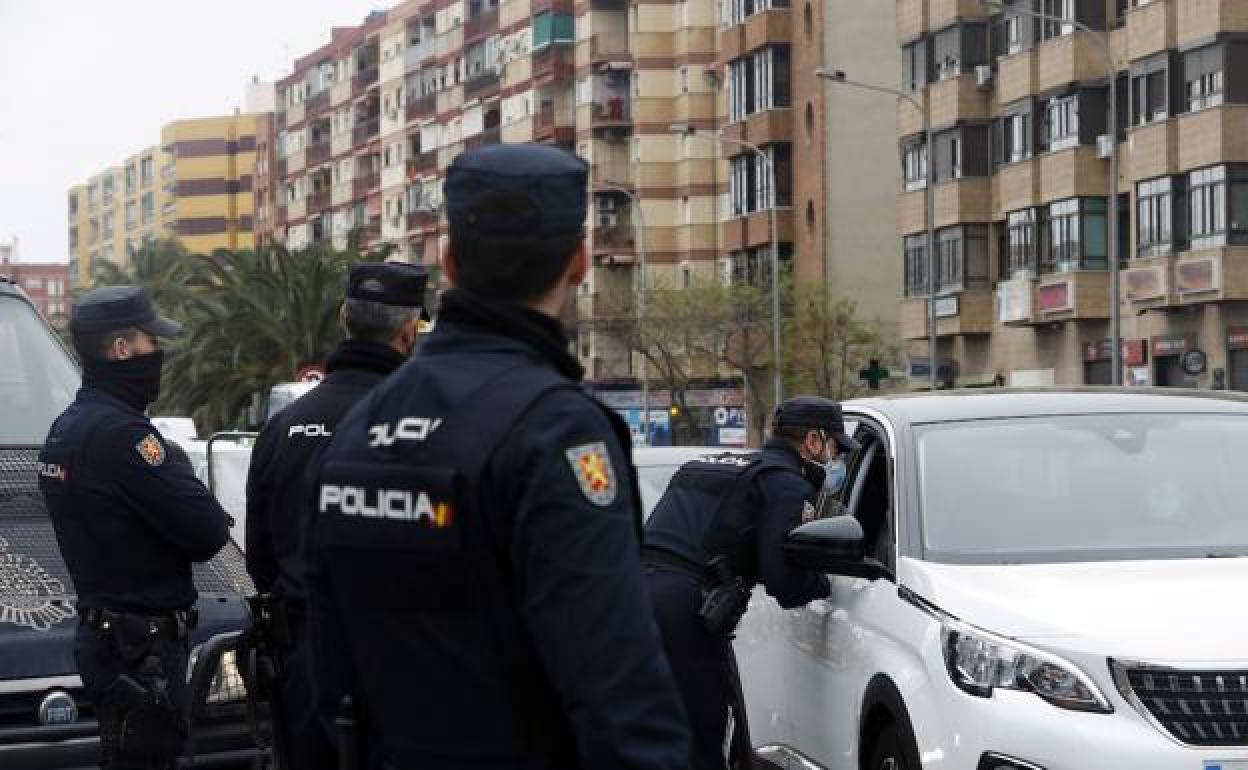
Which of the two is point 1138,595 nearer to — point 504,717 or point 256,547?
point 256,547

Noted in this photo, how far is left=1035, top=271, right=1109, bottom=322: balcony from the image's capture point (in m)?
59.4

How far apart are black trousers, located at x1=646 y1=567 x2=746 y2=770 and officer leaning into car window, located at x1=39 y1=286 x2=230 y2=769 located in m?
1.32

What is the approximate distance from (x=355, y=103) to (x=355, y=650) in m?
133

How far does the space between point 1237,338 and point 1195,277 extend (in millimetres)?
1498

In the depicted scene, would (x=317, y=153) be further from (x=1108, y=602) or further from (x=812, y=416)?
(x=1108, y=602)

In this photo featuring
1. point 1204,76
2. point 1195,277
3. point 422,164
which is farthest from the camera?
point 422,164

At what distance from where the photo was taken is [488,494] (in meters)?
3.77

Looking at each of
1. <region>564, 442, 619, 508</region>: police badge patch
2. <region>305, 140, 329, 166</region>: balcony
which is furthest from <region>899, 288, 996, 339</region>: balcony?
<region>305, 140, 329, 166</region>: balcony

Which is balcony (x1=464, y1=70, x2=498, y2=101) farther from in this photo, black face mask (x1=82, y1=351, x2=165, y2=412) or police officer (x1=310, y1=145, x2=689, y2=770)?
police officer (x1=310, y1=145, x2=689, y2=770)

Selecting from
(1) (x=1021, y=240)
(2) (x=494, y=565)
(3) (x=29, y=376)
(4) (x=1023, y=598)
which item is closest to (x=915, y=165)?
(1) (x=1021, y=240)

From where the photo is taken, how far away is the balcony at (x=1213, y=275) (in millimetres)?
52094

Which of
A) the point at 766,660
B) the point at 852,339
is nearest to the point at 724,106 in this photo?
the point at 852,339

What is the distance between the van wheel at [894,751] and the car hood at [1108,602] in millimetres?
404

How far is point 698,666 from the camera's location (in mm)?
7551
